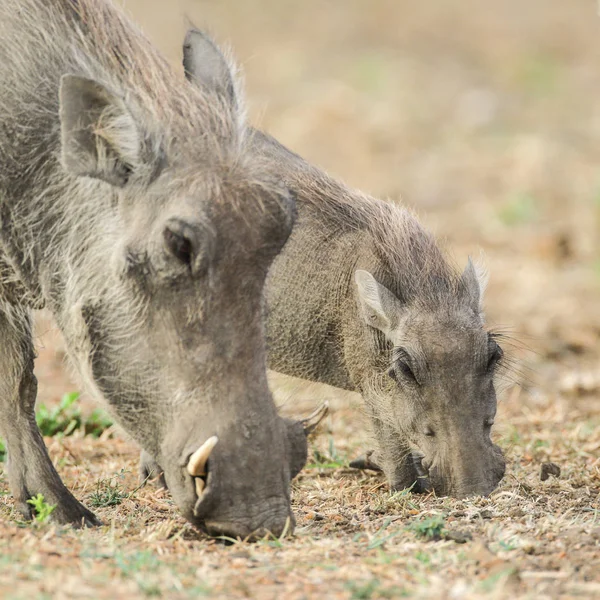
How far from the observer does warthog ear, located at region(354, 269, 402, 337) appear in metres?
5.89

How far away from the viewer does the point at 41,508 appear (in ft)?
14.4

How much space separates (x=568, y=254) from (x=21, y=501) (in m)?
7.70

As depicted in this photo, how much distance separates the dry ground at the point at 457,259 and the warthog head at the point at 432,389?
0.21 m

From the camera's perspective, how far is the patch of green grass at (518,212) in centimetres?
1238

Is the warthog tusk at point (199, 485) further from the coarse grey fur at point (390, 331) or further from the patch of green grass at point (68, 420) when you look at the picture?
the patch of green grass at point (68, 420)

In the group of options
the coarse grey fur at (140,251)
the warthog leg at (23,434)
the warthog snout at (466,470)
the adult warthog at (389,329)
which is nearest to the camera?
the coarse grey fur at (140,251)

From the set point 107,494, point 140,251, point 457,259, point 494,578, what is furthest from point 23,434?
point 457,259

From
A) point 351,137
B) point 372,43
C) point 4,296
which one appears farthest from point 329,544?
point 372,43

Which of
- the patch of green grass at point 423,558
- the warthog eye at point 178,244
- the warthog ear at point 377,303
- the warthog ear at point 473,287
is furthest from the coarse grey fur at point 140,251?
the warthog ear at point 473,287

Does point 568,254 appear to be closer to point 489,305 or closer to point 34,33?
point 489,305

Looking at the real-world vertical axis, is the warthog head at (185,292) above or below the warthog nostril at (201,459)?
above

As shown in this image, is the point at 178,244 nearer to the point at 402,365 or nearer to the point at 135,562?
the point at 135,562

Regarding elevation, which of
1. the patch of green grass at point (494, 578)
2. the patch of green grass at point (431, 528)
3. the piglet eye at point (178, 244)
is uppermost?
the piglet eye at point (178, 244)

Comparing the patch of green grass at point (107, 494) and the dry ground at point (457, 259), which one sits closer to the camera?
the dry ground at point (457, 259)
